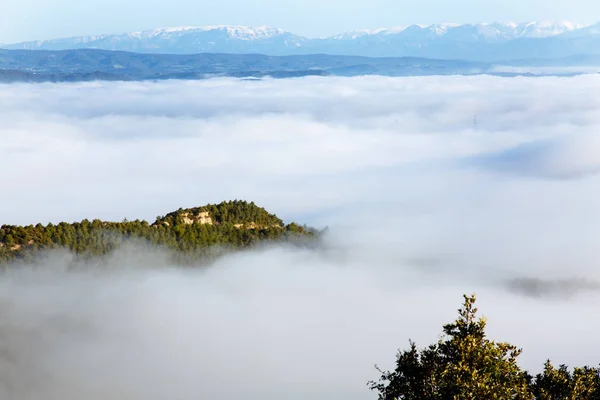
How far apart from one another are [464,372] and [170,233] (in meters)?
100

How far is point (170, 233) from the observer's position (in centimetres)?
12419

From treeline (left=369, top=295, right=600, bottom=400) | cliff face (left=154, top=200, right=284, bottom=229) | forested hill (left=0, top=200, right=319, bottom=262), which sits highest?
cliff face (left=154, top=200, right=284, bottom=229)

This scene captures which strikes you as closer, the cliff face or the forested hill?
the forested hill

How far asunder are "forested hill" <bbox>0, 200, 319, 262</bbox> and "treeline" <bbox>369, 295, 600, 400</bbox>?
88399mm

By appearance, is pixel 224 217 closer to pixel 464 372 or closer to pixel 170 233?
pixel 170 233

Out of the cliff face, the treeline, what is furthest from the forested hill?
the treeline

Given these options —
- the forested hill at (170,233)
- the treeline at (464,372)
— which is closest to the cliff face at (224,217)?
the forested hill at (170,233)

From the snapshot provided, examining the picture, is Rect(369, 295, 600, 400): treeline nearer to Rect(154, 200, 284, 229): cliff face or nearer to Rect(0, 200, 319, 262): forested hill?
Rect(0, 200, 319, 262): forested hill

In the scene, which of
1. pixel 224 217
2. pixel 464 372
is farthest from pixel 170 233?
pixel 464 372

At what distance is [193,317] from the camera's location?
11200cm

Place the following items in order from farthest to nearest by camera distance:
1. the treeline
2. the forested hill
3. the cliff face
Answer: the cliff face, the forested hill, the treeline

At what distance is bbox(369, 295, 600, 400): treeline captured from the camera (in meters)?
28.1

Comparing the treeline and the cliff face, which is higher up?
the cliff face

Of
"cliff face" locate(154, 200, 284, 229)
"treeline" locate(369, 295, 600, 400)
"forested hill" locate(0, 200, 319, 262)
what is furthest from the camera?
"cliff face" locate(154, 200, 284, 229)
